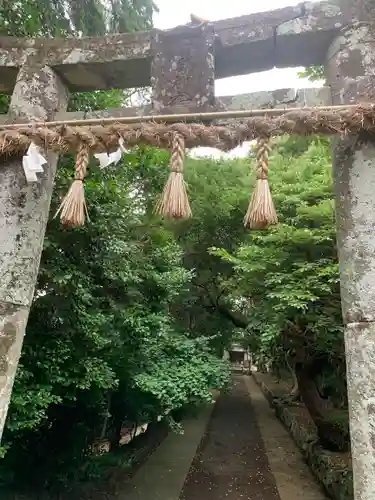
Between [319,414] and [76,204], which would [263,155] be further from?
[319,414]

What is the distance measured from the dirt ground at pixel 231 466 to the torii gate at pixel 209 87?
6.01 m

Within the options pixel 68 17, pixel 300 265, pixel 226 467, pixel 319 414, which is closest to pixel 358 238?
pixel 300 265

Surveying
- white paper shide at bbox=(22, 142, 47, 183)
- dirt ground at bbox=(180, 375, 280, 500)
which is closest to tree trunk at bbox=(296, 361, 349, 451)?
dirt ground at bbox=(180, 375, 280, 500)

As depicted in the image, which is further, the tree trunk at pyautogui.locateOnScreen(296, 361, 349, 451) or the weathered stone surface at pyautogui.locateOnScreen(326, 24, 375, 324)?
the tree trunk at pyautogui.locateOnScreen(296, 361, 349, 451)

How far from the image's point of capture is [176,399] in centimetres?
534

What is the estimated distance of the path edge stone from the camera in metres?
6.44

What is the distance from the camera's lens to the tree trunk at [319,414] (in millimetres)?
8305

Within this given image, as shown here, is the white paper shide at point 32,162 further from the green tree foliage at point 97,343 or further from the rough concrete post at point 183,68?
the green tree foliage at point 97,343

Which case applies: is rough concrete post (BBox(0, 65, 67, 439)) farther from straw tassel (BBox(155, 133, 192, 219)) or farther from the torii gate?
straw tassel (BBox(155, 133, 192, 219))

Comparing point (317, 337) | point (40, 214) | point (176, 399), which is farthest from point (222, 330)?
point (40, 214)

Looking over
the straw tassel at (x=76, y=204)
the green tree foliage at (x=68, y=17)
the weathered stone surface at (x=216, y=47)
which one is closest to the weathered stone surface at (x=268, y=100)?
the weathered stone surface at (x=216, y=47)

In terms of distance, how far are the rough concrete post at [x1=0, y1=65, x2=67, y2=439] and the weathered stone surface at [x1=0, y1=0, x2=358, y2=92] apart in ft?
0.65

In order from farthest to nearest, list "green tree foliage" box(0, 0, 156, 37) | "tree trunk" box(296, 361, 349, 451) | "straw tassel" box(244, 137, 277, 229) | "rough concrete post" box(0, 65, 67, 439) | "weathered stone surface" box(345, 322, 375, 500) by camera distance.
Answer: "tree trunk" box(296, 361, 349, 451)
"green tree foliage" box(0, 0, 156, 37)
"rough concrete post" box(0, 65, 67, 439)
"straw tassel" box(244, 137, 277, 229)
"weathered stone surface" box(345, 322, 375, 500)

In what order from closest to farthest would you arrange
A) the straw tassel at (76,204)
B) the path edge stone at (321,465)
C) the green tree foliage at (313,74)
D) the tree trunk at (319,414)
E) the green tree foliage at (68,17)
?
the straw tassel at (76,204) → the green tree foliage at (313,74) → the green tree foliage at (68,17) → the path edge stone at (321,465) → the tree trunk at (319,414)
